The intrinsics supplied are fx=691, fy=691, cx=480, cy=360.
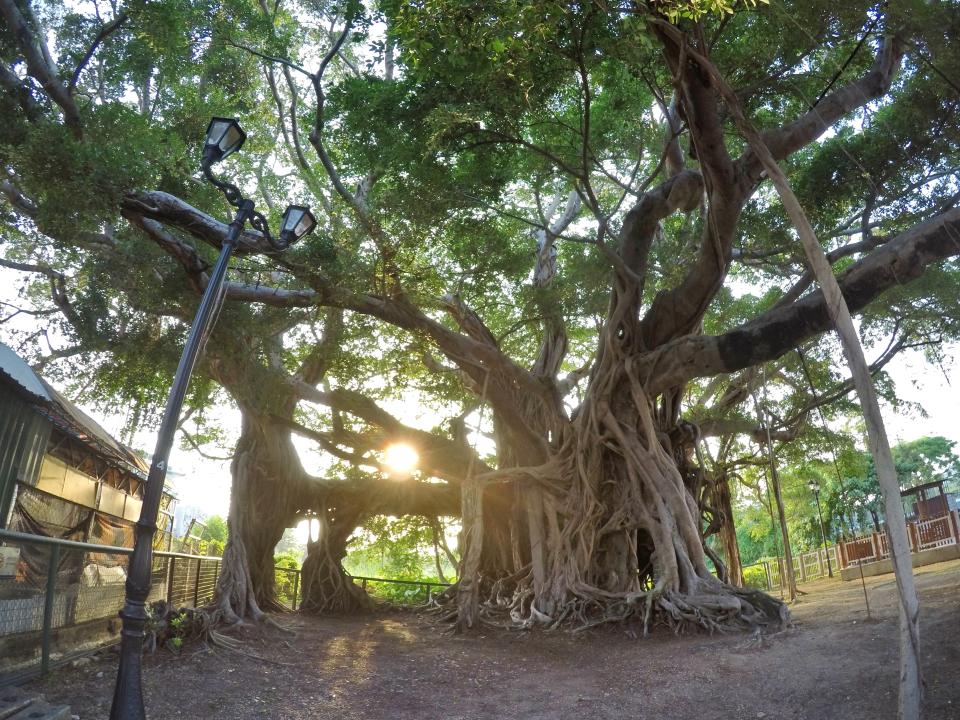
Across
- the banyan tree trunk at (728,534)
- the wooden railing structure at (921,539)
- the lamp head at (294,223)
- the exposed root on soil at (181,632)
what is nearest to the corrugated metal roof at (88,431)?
the exposed root on soil at (181,632)

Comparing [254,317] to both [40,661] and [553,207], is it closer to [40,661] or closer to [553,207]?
[40,661]

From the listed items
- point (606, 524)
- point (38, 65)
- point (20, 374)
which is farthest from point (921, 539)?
point (38, 65)

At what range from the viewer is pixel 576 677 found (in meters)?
5.24

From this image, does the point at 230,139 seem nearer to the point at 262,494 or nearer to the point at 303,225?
the point at 303,225

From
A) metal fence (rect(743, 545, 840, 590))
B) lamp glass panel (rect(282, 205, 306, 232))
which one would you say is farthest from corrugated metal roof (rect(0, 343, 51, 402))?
metal fence (rect(743, 545, 840, 590))

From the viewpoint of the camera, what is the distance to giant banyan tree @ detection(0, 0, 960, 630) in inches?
218

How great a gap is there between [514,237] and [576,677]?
21.7 feet

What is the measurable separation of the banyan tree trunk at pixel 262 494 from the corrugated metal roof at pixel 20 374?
289 centimetres

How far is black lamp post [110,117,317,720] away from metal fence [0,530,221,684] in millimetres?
567

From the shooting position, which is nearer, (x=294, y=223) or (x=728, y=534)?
(x=294, y=223)

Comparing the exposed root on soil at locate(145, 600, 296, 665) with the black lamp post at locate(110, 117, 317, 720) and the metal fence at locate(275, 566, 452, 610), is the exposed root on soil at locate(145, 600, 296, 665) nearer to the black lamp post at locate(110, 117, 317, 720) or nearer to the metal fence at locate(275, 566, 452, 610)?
the black lamp post at locate(110, 117, 317, 720)

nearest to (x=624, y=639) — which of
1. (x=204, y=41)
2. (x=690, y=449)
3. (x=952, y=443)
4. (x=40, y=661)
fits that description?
(x=690, y=449)

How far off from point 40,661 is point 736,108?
16.4 feet

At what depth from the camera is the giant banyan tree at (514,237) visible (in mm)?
5535
